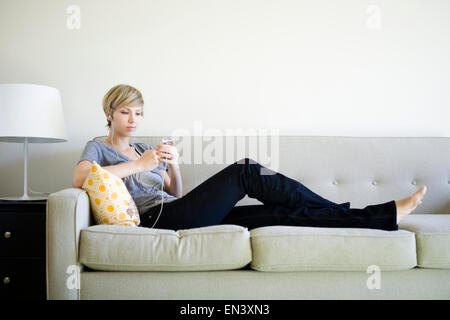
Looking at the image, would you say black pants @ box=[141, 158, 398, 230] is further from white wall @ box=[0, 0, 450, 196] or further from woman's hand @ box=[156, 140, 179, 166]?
white wall @ box=[0, 0, 450, 196]

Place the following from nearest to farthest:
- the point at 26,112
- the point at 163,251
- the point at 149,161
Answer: the point at 163,251, the point at 149,161, the point at 26,112

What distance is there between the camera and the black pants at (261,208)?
146 centimetres

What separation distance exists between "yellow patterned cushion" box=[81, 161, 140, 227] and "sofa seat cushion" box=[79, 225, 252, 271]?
15 centimetres

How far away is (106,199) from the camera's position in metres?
1.49

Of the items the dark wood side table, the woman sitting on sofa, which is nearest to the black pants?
the woman sitting on sofa

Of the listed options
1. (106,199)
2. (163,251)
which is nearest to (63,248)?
(106,199)

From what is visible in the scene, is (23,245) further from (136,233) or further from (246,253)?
(246,253)

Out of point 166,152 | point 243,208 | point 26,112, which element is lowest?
point 243,208

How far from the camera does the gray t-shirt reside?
1.69 metres

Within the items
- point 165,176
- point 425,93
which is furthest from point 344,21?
point 165,176

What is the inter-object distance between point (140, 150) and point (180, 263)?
790 millimetres

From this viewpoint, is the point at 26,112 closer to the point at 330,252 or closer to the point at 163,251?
the point at 163,251

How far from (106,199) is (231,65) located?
1259 millimetres

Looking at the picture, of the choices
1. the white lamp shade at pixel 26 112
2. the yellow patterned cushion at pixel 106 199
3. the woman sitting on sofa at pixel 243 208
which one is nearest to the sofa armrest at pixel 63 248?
the yellow patterned cushion at pixel 106 199
